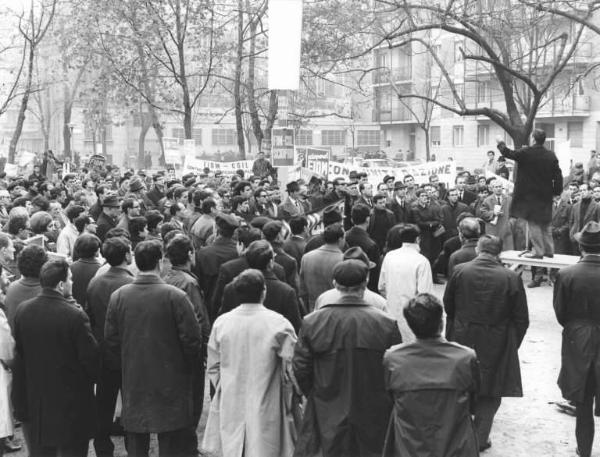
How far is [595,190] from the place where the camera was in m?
14.4

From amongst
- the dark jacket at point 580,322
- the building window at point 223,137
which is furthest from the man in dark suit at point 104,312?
the building window at point 223,137

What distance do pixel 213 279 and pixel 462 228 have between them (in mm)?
2509

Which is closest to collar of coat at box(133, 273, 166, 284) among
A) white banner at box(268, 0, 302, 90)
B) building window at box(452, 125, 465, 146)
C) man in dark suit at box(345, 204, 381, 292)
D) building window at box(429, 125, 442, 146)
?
man in dark suit at box(345, 204, 381, 292)

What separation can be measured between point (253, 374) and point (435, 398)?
1.41m

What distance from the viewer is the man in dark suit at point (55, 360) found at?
18.5 feet

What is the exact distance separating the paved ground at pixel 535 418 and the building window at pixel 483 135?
40378mm

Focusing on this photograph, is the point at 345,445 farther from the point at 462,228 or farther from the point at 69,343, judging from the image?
the point at 462,228

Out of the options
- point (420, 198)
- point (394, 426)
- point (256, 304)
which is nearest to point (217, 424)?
point (256, 304)

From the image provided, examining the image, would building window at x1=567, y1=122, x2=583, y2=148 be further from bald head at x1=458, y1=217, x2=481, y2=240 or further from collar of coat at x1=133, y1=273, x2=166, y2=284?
collar of coat at x1=133, y1=273, x2=166, y2=284

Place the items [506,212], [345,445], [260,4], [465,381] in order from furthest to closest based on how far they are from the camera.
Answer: [260,4], [506,212], [345,445], [465,381]

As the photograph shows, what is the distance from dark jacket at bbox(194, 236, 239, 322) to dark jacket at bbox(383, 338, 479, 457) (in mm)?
3817

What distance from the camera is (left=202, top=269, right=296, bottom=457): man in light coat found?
5.46 meters

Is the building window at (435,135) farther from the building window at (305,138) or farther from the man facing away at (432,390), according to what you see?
the man facing away at (432,390)

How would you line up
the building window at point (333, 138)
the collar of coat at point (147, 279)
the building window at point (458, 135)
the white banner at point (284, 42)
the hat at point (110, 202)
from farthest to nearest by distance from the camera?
1. the building window at point (333, 138)
2. the building window at point (458, 135)
3. the white banner at point (284, 42)
4. the hat at point (110, 202)
5. the collar of coat at point (147, 279)
